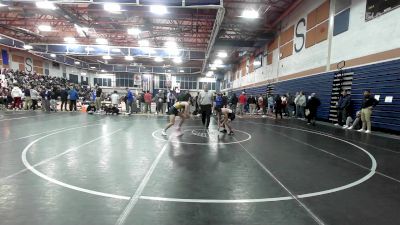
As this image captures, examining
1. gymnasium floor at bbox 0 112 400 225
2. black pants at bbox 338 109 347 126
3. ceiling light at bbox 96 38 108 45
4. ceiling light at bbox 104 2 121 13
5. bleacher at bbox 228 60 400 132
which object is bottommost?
gymnasium floor at bbox 0 112 400 225

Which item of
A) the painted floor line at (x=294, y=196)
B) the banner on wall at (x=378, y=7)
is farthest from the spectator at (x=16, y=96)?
the banner on wall at (x=378, y=7)

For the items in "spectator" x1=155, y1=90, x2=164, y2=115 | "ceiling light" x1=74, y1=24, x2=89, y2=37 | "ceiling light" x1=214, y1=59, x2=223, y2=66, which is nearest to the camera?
"spectator" x1=155, y1=90, x2=164, y2=115

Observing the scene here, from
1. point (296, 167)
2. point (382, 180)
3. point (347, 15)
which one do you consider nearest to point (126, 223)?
point (296, 167)

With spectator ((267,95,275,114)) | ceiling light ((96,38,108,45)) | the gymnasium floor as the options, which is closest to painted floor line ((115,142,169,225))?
the gymnasium floor

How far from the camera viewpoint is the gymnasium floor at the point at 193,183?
11.1 ft

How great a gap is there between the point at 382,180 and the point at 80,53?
2829 cm

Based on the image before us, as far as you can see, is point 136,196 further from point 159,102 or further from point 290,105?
point 159,102

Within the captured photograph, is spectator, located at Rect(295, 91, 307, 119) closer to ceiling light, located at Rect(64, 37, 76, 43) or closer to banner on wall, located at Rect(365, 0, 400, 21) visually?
banner on wall, located at Rect(365, 0, 400, 21)

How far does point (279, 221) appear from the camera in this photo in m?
3.30

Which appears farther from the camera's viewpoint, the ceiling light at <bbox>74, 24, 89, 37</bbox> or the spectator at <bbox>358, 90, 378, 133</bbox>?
the ceiling light at <bbox>74, 24, 89, 37</bbox>

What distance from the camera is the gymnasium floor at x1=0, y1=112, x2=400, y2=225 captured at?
11.1ft

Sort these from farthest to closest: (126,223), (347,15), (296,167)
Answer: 1. (347,15)
2. (296,167)
3. (126,223)

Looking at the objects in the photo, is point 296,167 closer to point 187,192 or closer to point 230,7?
point 187,192

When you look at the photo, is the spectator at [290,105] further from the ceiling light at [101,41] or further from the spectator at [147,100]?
the ceiling light at [101,41]
